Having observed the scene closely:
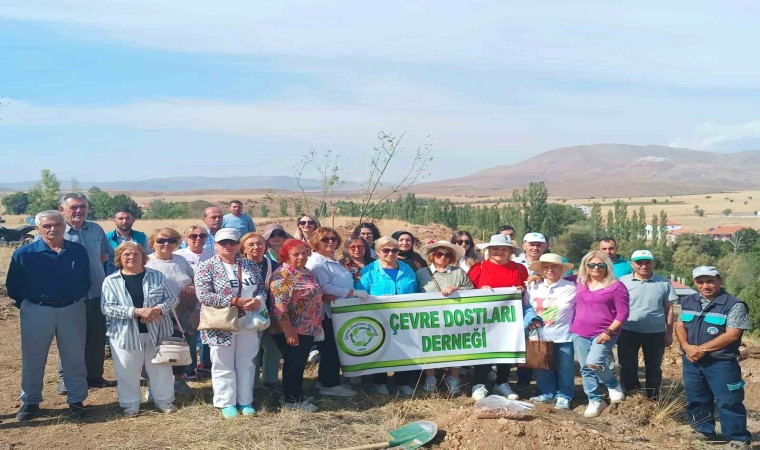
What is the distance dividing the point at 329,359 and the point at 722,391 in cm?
387

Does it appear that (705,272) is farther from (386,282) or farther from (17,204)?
(17,204)

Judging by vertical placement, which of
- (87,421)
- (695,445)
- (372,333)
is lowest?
(695,445)

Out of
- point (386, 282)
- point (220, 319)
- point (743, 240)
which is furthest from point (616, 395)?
point (743, 240)

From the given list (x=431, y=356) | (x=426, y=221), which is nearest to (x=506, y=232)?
(x=431, y=356)

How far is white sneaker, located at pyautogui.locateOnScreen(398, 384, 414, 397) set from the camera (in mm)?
7742

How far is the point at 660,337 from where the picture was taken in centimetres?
765

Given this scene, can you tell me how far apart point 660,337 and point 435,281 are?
8.10 ft

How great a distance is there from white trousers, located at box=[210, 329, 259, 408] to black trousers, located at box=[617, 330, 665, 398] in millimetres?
3942

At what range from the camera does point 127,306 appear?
21.7 feet

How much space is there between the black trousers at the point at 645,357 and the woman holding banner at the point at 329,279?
2.90m

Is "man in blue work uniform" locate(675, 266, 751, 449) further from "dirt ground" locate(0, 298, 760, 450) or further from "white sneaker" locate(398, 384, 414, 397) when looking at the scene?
"white sneaker" locate(398, 384, 414, 397)

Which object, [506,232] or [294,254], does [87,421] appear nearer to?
[294,254]

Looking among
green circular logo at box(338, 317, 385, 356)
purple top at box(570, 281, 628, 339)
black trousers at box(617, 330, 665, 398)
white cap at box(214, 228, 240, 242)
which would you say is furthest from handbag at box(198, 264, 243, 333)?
black trousers at box(617, 330, 665, 398)

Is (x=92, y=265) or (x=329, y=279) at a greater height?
(x=92, y=265)
